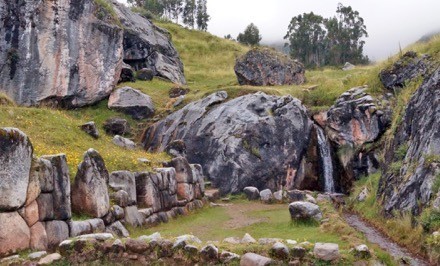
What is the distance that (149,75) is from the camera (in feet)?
155

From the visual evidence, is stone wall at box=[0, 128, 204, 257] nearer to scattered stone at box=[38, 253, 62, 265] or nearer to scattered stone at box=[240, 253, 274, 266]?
scattered stone at box=[38, 253, 62, 265]

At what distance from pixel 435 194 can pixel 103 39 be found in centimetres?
3134

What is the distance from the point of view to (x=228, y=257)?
37.7 feet

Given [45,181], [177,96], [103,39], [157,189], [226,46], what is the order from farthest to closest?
[226,46] → [177,96] → [103,39] → [157,189] → [45,181]

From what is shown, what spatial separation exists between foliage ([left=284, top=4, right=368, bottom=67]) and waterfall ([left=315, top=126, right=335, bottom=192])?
159 feet

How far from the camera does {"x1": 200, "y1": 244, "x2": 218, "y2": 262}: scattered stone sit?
11609mm

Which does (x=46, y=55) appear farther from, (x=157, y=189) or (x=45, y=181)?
(x=45, y=181)

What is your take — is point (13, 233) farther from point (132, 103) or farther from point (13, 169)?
point (132, 103)

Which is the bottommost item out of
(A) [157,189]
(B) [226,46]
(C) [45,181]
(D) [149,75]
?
(A) [157,189]

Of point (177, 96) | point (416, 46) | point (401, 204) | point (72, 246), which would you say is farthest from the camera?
point (177, 96)

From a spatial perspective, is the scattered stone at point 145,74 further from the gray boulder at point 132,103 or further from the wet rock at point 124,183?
the wet rock at point 124,183

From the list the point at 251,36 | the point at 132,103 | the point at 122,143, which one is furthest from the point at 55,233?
the point at 251,36

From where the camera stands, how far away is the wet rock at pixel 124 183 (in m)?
17.9

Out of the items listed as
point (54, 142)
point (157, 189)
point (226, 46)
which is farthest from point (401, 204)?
point (226, 46)
